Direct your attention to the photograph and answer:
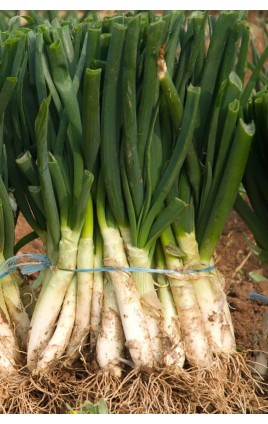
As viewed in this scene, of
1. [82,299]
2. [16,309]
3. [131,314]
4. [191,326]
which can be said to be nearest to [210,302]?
[191,326]

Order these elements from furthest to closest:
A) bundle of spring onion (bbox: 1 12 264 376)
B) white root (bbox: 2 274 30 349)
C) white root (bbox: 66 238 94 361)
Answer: white root (bbox: 2 274 30 349)
white root (bbox: 66 238 94 361)
bundle of spring onion (bbox: 1 12 264 376)

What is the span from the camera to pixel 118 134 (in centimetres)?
221

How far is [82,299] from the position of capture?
226 cm

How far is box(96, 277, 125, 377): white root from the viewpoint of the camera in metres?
2.22

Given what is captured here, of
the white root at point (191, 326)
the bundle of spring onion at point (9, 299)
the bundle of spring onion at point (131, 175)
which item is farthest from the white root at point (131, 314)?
the bundle of spring onion at point (9, 299)

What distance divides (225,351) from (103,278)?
0.42 metres

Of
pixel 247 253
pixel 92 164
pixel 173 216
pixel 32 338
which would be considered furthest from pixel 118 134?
pixel 247 253

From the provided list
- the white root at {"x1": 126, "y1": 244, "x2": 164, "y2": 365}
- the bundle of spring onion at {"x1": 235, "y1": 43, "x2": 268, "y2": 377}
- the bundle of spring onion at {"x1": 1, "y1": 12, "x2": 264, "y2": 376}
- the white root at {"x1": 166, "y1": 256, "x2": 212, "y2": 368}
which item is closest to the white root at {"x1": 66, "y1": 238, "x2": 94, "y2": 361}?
the bundle of spring onion at {"x1": 1, "y1": 12, "x2": 264, "y2": 376}

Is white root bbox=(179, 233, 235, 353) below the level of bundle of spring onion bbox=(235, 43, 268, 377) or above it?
below

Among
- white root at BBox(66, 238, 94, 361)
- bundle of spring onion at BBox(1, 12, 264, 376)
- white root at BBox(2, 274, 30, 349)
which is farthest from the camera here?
white root at BBox(2, 274, 30, 349)

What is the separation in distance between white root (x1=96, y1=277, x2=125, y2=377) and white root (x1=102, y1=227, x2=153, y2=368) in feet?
0.12

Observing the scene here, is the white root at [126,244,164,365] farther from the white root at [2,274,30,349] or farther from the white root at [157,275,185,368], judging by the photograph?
the white root at [2,274,30,349]

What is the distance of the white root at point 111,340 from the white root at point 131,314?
0.12 feet

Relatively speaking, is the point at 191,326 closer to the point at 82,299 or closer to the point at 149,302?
the point at 149,302
